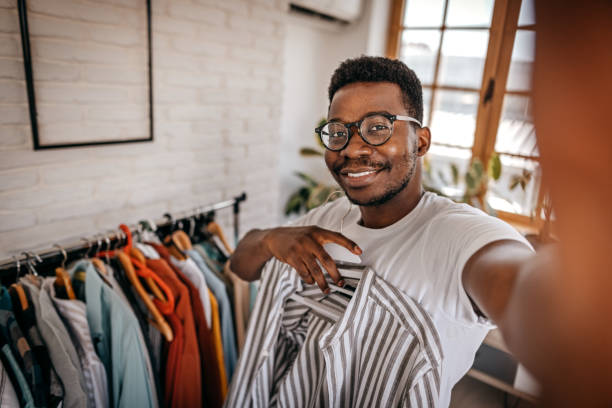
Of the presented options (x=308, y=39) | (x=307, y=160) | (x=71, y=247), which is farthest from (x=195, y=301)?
(x=308, y=39)

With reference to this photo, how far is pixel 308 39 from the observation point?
2.78 m

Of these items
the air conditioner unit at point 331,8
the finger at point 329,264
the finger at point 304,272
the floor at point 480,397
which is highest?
the air conditioner unit at point 331,8

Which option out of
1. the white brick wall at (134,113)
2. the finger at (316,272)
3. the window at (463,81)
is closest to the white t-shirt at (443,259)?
the finger at (316,272)

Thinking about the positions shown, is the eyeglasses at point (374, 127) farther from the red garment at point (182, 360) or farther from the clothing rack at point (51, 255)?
the clothing rack at point (51, 255)

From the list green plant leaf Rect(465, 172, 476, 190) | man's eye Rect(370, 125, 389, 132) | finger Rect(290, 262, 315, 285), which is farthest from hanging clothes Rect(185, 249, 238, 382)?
green plant leaf Rect(465, 172, 476, 190)

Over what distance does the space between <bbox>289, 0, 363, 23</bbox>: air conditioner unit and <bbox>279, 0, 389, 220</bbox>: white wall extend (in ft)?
0.17

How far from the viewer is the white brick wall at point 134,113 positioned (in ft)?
4.21

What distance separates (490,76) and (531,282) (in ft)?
8.37

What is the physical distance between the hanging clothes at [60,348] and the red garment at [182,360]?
26 centimetres

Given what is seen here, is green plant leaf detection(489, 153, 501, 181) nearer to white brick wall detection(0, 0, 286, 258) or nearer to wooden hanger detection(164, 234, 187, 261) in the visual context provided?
white brick wall detection(0, 0, 286, 258)

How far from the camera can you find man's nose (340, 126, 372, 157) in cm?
92

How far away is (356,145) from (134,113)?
1.08 meters

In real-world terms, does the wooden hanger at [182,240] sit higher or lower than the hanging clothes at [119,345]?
higher

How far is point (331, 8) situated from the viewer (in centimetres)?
246
